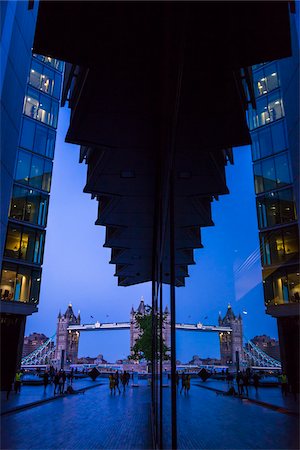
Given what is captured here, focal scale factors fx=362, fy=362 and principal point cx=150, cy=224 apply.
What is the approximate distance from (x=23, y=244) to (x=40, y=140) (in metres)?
9.85

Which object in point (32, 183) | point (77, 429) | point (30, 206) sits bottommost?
point (77, 429)

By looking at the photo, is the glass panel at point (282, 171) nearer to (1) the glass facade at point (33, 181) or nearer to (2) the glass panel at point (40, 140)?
(1) the glass facade at point (33, 181)

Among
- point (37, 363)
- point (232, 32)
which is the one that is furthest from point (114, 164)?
point (37, 363)

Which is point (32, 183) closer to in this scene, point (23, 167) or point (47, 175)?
point (23, 167)

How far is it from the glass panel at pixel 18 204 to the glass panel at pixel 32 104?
683cm

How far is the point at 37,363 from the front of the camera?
12812 centimetres

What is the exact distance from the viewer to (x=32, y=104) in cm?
3312

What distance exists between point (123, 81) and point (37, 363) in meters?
137

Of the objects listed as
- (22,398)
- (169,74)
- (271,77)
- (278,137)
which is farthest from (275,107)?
(22,398)

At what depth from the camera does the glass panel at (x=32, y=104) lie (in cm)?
3266

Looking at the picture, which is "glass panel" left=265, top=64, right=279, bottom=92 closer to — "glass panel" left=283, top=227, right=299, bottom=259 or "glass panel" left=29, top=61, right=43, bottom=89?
"glass panel" left=283, top=227, right=299, bottom=259

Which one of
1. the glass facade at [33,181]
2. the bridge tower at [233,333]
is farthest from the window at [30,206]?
the bridge tower at [233,333]

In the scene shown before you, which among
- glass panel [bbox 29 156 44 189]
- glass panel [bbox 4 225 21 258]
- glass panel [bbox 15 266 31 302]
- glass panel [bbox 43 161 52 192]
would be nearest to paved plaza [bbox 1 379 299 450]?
glass panel [bbox 15 266 31 302]

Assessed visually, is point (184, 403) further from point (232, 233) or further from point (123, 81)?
point (123, 81)
